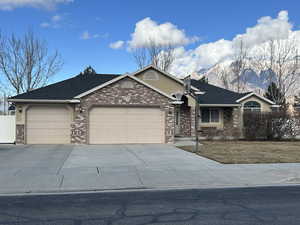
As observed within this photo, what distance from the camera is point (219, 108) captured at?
28.7m

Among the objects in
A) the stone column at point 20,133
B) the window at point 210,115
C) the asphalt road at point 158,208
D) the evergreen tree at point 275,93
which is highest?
the evergreen tree at point 275,93

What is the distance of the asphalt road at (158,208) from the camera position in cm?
597

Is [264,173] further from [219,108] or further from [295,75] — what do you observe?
[295,75]

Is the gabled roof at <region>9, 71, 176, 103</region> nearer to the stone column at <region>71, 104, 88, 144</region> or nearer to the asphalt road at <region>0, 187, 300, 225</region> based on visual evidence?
the stone column at <region>71, 104, 88, 144</region>

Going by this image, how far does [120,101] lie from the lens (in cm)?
2112

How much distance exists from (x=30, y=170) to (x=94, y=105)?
10.1 meters

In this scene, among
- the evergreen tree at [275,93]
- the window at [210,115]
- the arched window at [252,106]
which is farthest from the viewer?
the evergreen tree at [275,93]

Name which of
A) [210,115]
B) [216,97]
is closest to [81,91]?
[210,115]

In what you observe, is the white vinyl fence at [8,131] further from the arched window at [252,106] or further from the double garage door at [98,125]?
the arched window at [252,106]

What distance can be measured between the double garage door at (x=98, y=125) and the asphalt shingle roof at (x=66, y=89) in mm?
756

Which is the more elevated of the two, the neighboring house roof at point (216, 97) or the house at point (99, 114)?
the neighboring house roof at point (216, 97)

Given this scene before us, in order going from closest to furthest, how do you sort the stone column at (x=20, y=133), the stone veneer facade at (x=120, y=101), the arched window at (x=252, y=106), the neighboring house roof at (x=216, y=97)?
the stone column at (x=20, y=133) < the stone veneer facade at (x=120, y=101) < the neighboring house roof at (x=216, y=97) < the arched window at (x=252, y=106)

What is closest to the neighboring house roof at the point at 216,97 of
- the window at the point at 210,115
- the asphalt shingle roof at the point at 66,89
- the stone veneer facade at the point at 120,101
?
the window at the point at 210,115

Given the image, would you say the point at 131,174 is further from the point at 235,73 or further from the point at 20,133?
the point at 235,73
